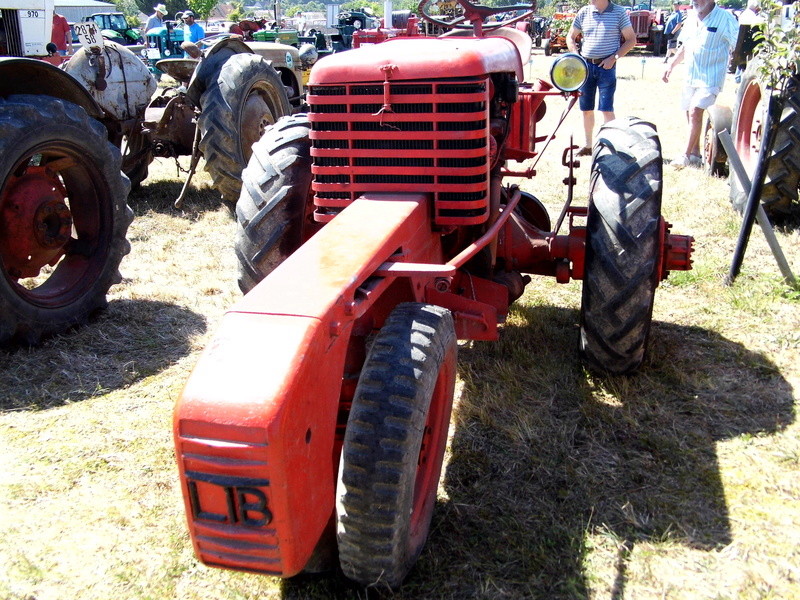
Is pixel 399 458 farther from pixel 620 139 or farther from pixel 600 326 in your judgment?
pixel 620 139

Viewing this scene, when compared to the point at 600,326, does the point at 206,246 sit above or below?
below

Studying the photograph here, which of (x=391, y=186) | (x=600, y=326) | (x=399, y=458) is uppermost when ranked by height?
(x=391, y=186)

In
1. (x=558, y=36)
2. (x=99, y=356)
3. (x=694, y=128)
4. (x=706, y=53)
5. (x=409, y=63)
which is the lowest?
(x=99, y=356)

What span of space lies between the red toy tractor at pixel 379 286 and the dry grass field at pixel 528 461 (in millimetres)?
322

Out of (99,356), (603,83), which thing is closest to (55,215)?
(99,356)

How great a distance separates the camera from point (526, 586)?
2469mm

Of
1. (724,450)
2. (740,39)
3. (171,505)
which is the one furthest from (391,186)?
(740,39)

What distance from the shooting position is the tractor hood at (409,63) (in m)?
2.94

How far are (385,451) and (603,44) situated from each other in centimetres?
704

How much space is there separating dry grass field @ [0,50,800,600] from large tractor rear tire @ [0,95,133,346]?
0.65 feet

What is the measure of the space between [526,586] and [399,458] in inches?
29.9

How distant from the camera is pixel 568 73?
384 cm

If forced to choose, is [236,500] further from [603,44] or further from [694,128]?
[694,128]

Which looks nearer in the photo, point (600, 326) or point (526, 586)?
point (526, 586)
